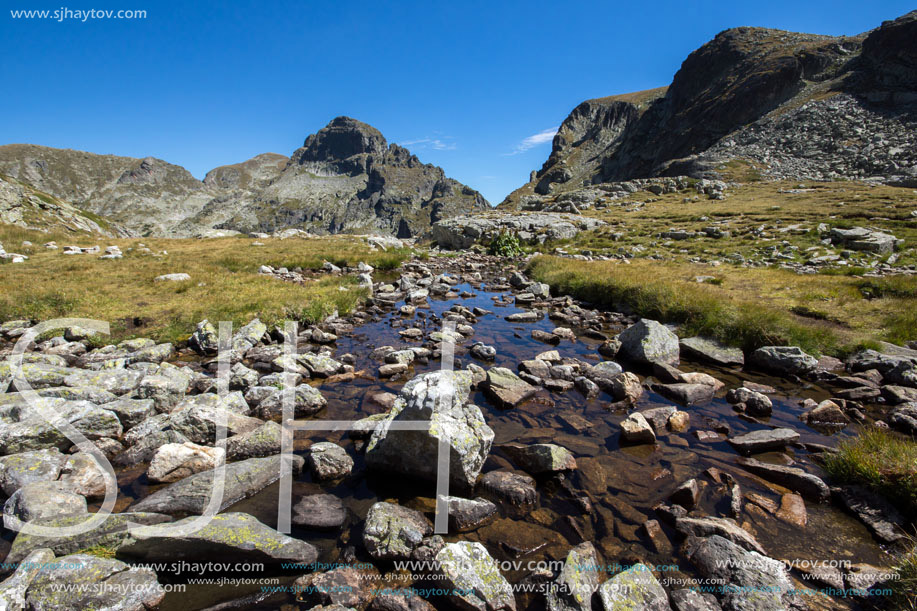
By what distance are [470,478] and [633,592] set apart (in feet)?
8.27

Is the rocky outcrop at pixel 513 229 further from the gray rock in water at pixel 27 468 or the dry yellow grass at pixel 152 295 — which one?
the gray rock in water at pixel 27 468

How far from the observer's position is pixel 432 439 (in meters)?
5.64

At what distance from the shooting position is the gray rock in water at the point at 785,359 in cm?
1045

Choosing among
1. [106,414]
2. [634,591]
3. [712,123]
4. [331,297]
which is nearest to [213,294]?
[331,297]

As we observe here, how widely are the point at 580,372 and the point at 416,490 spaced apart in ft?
21.3

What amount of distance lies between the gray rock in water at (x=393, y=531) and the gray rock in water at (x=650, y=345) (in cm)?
920

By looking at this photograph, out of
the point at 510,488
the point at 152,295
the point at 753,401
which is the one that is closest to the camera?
the point at 510,488

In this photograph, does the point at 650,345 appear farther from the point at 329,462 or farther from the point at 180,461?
the point at 180,461

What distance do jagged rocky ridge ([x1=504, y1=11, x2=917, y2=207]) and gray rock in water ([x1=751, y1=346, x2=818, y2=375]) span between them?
276 feet

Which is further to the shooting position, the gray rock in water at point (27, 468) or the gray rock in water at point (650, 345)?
the gray rock in water at point (650, 345)

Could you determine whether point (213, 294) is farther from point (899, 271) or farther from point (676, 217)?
point (676, 217)

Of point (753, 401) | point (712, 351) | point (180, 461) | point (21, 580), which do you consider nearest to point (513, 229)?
point (712, 351)

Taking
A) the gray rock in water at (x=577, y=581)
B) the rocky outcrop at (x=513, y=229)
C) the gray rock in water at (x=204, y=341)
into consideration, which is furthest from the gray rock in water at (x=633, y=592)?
the rocky outcrop at (x=513, y=229)

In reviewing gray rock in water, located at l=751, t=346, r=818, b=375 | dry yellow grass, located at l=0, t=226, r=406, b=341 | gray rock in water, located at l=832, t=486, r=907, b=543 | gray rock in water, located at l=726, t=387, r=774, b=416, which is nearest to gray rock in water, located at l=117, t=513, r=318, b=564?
gray rock in water, located at l=832, t=486, r=907, b=543
